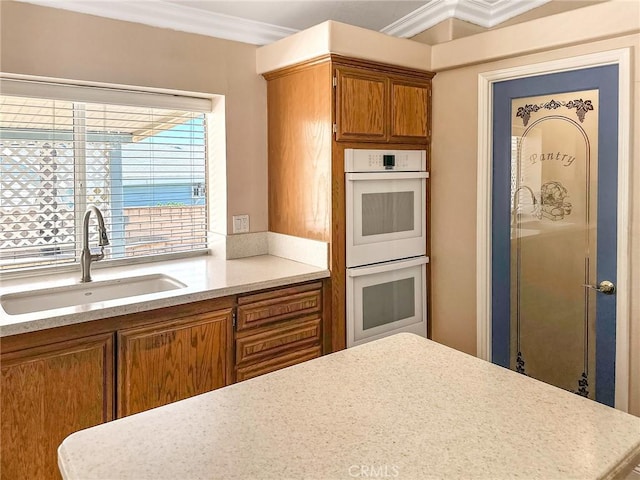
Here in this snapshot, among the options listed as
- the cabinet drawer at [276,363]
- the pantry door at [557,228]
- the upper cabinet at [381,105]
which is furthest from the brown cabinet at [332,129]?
the pantry door at [557,228]

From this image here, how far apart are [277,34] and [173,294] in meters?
1.79

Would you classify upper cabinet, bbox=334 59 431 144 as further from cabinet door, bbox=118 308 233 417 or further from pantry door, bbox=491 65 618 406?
cabinet door, bbox=118 308 233 417

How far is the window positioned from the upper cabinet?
92cm

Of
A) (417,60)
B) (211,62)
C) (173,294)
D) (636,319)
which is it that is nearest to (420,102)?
(417,60)

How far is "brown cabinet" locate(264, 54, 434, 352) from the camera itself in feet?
8.57

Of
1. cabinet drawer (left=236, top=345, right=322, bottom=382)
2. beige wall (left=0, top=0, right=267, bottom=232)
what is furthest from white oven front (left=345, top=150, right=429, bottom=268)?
beige wall (left=0, top=0, right=267, bottom=232)

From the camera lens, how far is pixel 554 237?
2.57 m

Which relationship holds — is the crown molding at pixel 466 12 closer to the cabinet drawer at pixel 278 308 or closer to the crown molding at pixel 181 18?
the crown molding at pixel 181 18

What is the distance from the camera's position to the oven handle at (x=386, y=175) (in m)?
2.68

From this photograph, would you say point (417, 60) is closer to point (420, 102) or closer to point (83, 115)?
point (420, 102)

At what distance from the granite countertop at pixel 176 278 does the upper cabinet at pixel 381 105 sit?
802 mm

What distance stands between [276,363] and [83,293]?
3.34 ft

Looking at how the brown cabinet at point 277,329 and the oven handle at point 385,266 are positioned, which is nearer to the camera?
the brown cabinet at point 277,329

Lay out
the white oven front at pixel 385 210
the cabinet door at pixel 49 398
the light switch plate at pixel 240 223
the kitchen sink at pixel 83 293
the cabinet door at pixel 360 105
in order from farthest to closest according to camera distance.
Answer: the light switch plate at pixel 240 223 → the white oven front at pixel 385 210 → the cabinet door at pixel 360 105 → the kitchen sink at pixel 83 293 → the cabinet door at pixel 49 398
